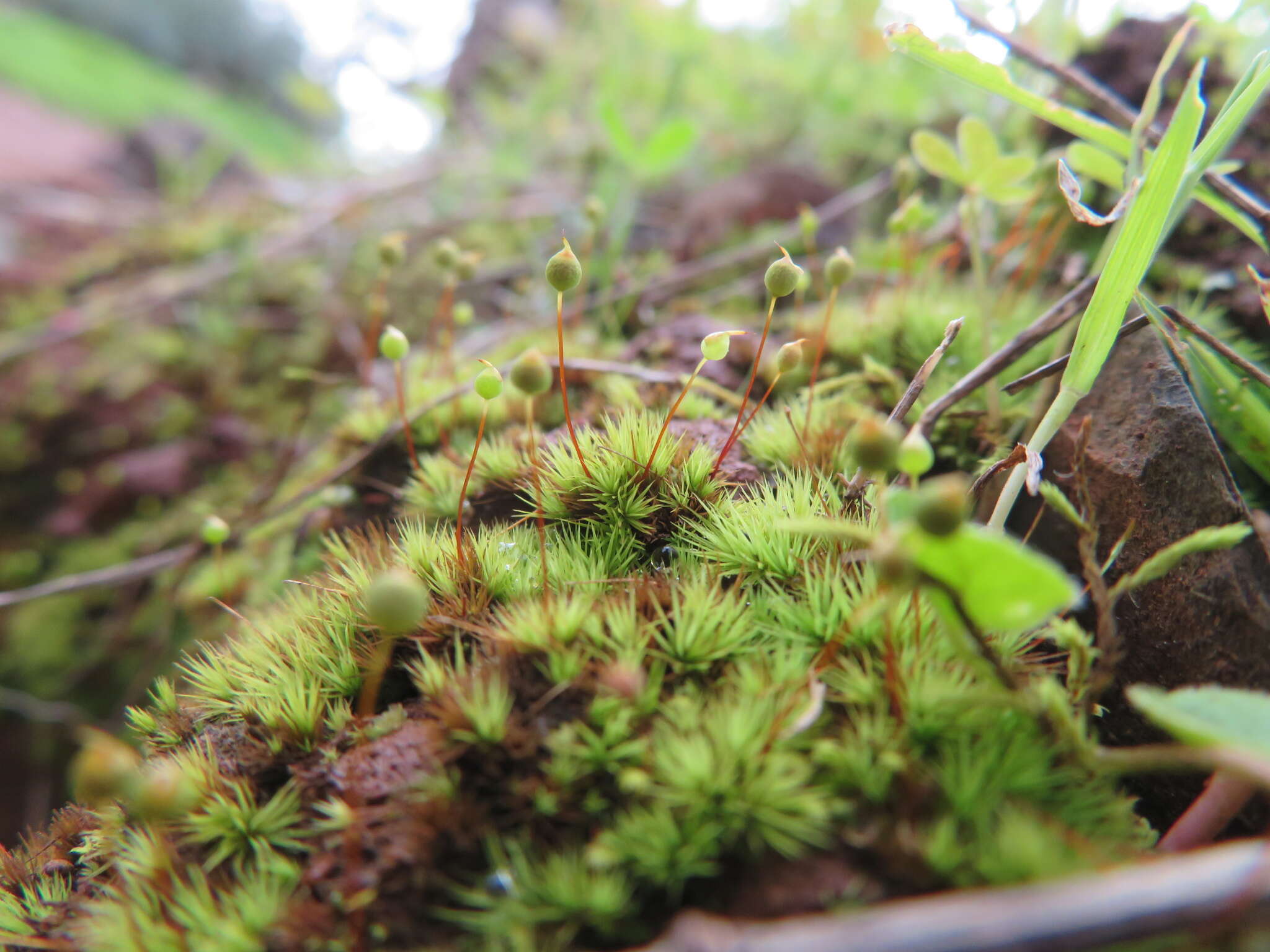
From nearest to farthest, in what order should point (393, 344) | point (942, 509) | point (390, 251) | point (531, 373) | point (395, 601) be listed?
point (942, 509), point (395, 601), point (531, 373), point (393, 344), point (390, 251)

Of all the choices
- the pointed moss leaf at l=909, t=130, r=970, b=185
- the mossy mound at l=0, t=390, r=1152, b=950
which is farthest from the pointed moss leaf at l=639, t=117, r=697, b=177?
the mossy mound at l=0, t=390, r=1152, b=950

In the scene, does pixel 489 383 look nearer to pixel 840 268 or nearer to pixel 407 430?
pixel 407 430

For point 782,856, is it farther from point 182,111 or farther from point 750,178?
point 182,111

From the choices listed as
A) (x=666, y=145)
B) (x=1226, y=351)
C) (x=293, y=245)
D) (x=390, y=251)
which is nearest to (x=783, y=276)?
(x=1226, y=351)

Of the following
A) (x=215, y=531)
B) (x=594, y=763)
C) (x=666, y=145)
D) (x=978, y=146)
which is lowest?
(x=594, y=763)

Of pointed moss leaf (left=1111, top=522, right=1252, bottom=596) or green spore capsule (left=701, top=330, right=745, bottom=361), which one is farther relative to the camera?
green spore capsule (left=701, top=330, right=745, bottom=361)

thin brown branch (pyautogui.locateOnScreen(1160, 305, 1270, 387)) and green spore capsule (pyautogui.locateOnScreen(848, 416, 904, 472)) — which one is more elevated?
thin brown branch (pyautogui.locateOnScreen(1160, 305, 1270, 387))

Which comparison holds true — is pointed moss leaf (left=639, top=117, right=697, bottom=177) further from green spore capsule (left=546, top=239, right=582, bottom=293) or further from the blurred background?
green spore capsule (left=546, top=239, right=582, bottom=293)
